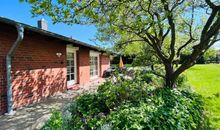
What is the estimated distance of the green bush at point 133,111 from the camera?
368 centimetres

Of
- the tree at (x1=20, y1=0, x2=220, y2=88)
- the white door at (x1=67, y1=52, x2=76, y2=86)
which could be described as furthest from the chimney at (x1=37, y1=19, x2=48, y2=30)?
the tree at (x1=20, y1=0, x2=220, y2=88)

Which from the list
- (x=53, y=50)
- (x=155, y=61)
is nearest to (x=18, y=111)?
(x=53, y=50)

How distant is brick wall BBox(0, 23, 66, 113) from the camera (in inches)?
264

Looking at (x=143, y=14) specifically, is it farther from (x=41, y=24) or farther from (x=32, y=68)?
(x=41, y=24)

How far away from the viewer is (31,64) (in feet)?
26.6

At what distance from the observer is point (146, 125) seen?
142 inches

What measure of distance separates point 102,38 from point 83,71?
10.3 ft

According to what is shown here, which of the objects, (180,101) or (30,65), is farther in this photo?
(30,65)

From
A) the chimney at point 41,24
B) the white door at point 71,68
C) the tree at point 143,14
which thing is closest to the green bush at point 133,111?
the tree at point 143,14

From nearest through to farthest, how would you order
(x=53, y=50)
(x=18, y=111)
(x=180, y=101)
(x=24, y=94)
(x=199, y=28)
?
(x=180, y=101)
(x=18, y=111)
(x=24, y=94)
(x=199, y=28)
(x=53, y=50)

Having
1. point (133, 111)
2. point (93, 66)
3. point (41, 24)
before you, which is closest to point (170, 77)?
point (133, 111)

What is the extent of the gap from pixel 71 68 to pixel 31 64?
4.45 metres

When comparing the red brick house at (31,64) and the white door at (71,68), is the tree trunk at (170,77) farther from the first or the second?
the white door at (71,68)

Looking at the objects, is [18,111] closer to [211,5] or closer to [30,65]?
[30,65]
